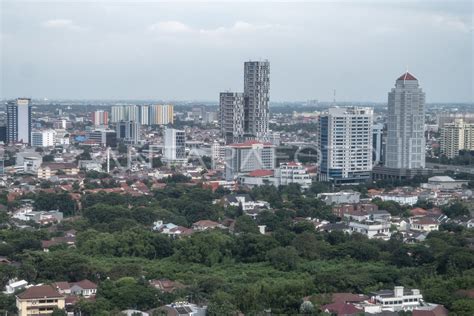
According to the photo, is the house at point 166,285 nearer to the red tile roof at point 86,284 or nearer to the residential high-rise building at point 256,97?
the red tile roof at point 86,284

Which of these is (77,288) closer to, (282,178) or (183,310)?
(183,310)

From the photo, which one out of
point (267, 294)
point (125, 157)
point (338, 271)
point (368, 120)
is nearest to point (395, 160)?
point (368, 120)

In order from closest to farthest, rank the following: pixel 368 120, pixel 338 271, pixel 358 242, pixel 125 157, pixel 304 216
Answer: pixel 338 271, pixel 358 242, pixel 304 216, pixel 368 120, pixel 125 157

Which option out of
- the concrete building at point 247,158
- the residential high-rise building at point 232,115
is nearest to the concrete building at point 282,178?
the concrete building at point 247,158

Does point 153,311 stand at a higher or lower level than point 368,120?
lower

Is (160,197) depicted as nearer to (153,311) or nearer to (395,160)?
(395,160)

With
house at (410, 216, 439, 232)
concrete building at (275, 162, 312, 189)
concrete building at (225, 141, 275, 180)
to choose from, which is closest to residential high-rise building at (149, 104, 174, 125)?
concrete building at (225, 141, 275, 180)

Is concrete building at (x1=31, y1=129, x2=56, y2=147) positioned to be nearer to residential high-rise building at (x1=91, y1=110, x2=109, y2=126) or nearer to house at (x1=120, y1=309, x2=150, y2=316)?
residential high-rise building at (x1=91, y1=110, x2=109, y2=126)
